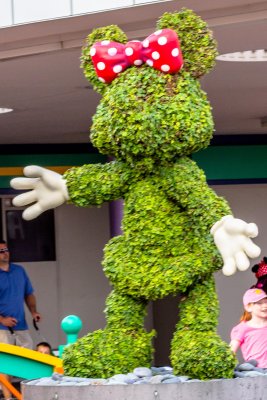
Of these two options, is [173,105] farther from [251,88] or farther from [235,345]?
[251,88]

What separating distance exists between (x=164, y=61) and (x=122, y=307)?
4.77ft

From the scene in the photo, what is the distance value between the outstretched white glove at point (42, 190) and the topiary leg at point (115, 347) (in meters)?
0.66

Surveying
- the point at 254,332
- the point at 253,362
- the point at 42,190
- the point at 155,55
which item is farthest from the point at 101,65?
the point at 254,332

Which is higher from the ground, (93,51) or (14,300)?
(93,51)

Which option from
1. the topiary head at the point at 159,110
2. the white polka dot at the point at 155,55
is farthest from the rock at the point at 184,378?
the white polka dot at the point at 155,55

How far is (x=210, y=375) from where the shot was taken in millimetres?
6906

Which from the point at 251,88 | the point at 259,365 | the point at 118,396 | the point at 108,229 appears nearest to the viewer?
the point at 118,396

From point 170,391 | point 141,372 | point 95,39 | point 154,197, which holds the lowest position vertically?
point 170,391

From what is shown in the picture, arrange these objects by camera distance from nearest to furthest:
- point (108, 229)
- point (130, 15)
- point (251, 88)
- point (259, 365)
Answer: point (259, 365) → point (130, 15) → point (251, 88) → point (108, 229)

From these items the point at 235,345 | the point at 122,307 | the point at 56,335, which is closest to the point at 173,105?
the point at 122,307

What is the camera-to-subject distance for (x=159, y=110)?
6.93 m

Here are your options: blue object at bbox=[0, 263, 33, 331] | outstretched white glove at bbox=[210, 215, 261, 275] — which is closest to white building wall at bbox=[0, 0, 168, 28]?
outstretched white glove at bbox=[210, 215, 261, 275]

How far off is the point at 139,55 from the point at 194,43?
1.18 feet

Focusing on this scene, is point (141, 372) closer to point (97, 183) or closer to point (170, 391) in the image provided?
point (170, 391)
